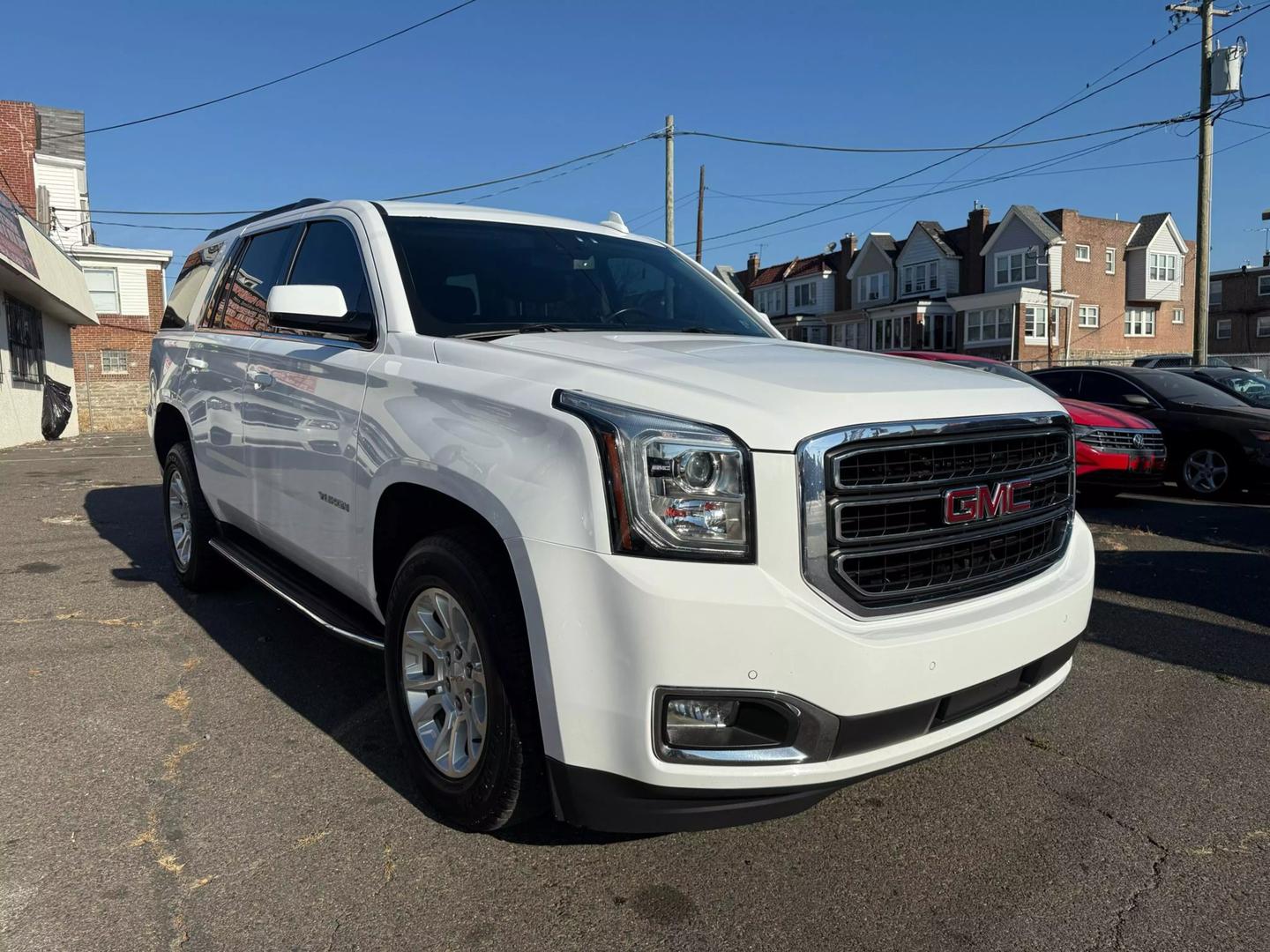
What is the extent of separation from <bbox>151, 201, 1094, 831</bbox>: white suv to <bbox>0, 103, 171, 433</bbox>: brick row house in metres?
29.2

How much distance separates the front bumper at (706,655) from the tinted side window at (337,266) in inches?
64.1

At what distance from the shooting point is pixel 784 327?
56688 mm

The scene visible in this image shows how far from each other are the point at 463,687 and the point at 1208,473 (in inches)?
402

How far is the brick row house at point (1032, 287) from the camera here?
1788 inches

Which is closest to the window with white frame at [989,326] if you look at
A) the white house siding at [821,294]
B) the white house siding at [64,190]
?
the white house siding at [821,294]

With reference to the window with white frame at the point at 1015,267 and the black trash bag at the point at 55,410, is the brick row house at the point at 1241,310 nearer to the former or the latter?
the window with white frame at the point at 1015,267

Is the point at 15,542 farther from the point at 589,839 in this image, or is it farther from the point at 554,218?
the point at 589,839

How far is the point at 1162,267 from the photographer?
4938cm

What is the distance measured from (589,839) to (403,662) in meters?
0.79

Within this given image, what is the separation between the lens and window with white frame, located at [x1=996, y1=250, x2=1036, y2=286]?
1801 inches

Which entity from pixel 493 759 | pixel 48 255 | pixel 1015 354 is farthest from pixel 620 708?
pixel 1015 354

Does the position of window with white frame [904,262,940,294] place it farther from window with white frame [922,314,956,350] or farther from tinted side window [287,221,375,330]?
tinted side window [287,221,375,330]

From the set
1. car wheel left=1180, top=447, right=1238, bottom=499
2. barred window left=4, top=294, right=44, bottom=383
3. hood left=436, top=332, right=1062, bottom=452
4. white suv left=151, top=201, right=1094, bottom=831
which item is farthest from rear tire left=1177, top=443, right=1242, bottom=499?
barred window left=4, top=294, right=44, bottom=383

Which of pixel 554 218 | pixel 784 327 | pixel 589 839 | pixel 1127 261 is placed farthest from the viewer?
pixel 784 327
